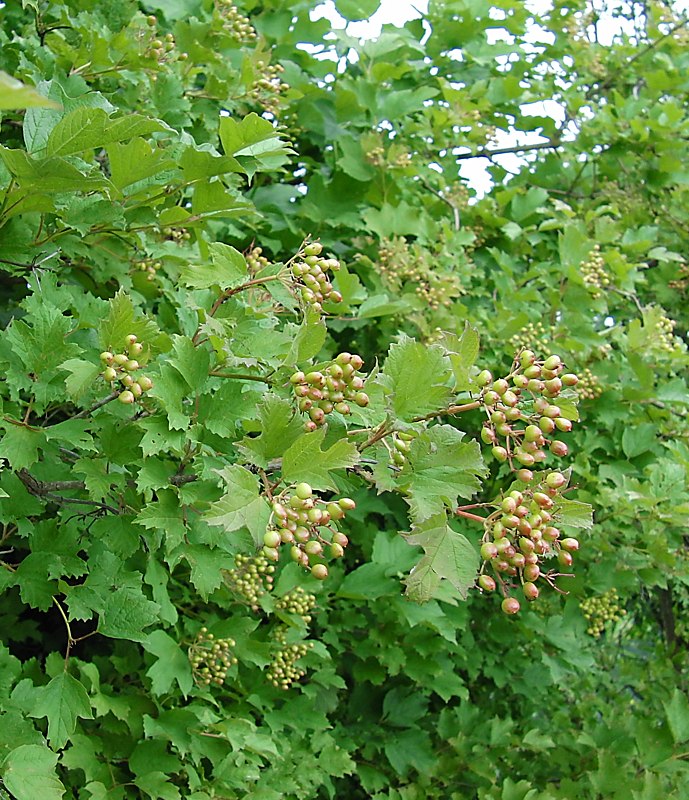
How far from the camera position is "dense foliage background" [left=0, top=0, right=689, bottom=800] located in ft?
4.32

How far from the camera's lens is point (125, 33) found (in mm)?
1947

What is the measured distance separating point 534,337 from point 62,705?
182cm

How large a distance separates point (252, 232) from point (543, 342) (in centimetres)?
103

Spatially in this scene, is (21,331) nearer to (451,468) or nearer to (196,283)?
(196,283)

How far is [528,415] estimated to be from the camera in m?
1.25

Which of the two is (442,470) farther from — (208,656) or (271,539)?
(208,656)

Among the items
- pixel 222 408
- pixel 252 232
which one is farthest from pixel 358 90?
pixel 222 408

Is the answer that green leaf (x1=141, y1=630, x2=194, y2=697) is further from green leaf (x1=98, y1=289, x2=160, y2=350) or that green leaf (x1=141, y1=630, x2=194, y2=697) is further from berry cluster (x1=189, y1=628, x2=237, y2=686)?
green leaf (x1=98, y1=289, x2=160, y2=350)

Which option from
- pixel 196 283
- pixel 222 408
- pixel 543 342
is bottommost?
pixel 543 342

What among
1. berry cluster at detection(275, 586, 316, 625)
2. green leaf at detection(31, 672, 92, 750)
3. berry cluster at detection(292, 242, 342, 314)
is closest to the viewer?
berry cluster at detection(292, 242, 342, 314)

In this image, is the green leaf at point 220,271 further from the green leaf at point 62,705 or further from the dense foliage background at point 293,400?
the green leaf at point 62,705

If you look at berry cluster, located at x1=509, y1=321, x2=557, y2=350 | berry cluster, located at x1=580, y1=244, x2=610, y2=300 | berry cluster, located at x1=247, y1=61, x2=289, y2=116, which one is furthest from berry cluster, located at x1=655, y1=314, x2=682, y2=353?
berry cluster, located at x1=247, y1=61, x2=289, y2=116

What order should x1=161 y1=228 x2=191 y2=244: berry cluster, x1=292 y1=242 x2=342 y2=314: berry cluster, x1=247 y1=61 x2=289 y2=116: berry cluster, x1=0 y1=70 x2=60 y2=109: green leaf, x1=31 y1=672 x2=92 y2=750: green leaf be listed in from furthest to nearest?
x1=247 y1=61 x2=289 y2=116: berry cluster, x1=161 y1=228 x2=191 y2=244: berry cluster, x1=31 y1=672 x2=92 y2=750: green leaf, x1=292 y1=242 x2=342 y2=314: berry cluster, x1=0 y1=70 x2=60 y2=109: green leaf

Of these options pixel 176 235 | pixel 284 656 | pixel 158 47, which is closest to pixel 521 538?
pixel 176 235
